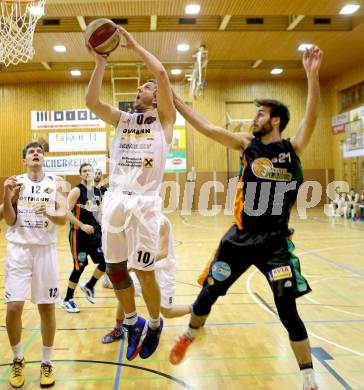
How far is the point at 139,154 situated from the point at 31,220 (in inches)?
50.3

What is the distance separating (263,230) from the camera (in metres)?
3.54

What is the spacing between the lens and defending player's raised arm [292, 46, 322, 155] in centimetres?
349

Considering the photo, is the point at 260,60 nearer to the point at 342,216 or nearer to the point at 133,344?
the point at 342,216

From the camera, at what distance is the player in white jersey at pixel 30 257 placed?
3912 mm

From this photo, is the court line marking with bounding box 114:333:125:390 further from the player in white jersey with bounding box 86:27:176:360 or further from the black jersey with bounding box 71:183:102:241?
the black jersey with bounding box 71:183:102:241

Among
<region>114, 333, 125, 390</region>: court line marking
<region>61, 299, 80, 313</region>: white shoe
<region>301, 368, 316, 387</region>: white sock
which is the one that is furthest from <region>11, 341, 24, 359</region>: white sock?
<region>301, 368, 316, 387</region>: white sock

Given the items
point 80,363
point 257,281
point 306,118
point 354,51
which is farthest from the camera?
point 354,51

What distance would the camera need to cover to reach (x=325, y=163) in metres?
24.6

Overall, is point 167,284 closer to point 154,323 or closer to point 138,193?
point 154,323

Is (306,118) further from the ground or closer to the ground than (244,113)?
closer to the ground

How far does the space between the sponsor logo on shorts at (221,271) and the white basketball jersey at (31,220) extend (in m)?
1.60

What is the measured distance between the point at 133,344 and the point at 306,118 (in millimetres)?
2325

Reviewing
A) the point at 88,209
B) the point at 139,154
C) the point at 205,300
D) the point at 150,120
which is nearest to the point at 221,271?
the point at 205,300

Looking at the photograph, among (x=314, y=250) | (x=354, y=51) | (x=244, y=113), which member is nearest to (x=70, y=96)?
(x=244, y=113)
